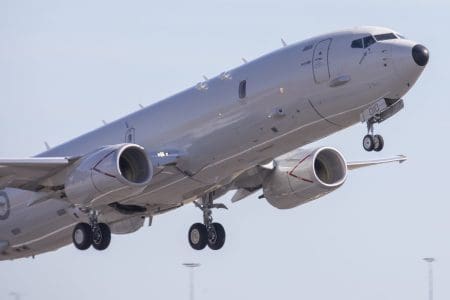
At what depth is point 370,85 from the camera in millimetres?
43781

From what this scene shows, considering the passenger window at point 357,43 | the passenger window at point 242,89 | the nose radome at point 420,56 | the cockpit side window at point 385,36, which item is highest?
the cockpit side window at point 385,36

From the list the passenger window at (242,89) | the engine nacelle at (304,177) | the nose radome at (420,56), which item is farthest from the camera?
the engine nacelle at (304,177)

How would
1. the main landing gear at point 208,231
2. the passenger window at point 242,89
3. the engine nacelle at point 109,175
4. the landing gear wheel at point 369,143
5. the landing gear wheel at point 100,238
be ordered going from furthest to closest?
the main landing gear at point 208,231
the landing gear wheel at point 100,238
the engine nacelle at point 109,175
the passenger window at point 242,89
the landing gear wheel at point 369,143

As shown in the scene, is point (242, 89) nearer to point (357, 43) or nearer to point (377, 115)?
point (357, 43)

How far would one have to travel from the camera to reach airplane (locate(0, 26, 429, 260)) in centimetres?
4425

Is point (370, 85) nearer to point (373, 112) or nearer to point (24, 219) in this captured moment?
point (373, 112)

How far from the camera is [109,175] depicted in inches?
1826

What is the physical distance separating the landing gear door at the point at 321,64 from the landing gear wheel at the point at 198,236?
892 centimetres

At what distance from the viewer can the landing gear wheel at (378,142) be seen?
43.8m

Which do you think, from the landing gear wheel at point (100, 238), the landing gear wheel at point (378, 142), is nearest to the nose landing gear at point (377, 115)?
the landing gear wheel at point (378, 142)

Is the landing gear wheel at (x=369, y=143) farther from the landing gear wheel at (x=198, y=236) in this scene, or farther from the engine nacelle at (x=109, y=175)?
the landing gear wheel at (x=198, y=236)

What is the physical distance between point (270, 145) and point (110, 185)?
5126mm

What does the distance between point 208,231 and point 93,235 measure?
4.07 meters

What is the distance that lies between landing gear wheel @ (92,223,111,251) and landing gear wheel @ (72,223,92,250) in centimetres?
17
